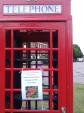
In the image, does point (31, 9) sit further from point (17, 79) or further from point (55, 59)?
point (17, 79)

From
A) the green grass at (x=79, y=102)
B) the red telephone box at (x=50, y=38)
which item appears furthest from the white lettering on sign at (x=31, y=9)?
the green grass at (x=79, y=102)

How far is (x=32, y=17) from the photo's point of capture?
5469 mm

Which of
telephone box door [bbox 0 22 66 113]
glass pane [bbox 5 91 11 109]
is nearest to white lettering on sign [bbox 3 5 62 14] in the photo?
telephone box door [bbox 0 22 66 113]

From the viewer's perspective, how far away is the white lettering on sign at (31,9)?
214 inches

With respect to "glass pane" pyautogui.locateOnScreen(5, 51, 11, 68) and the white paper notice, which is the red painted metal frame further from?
the white paper notice

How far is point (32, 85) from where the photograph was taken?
549cm

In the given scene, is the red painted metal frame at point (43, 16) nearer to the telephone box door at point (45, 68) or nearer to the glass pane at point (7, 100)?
the telephone box door at point (45, 68)

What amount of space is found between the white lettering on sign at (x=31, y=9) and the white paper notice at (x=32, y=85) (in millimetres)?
678

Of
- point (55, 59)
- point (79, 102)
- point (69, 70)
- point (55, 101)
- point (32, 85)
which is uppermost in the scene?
point (55, 59)

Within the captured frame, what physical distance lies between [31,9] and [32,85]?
2.81 feet

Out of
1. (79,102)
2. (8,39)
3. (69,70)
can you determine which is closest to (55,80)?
(69,70)

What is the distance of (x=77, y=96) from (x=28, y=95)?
10.3m

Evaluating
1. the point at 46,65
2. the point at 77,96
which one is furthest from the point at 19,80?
the point at 77,96

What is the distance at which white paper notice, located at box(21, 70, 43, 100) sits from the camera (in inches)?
216
